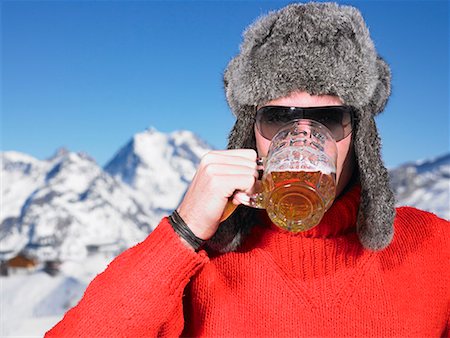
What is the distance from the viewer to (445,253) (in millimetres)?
3152

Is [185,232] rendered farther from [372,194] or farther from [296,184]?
[372,194]

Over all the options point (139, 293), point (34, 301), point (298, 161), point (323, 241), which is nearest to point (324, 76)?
point (298, 161)

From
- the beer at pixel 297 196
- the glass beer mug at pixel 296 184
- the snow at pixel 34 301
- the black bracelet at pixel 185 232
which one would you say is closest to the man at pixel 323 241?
the black bracelet at pixel 185 232

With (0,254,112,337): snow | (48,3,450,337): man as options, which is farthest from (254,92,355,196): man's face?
(0,254,112,337): snow

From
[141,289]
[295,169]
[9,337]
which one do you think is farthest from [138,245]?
[9,337]

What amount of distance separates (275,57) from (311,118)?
1.58ft

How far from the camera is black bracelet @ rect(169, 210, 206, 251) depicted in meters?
2.57

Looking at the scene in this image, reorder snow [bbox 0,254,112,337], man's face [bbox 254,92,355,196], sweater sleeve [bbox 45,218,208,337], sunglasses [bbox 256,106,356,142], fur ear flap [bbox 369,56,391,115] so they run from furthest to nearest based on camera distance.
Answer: snow [bbox 0,254,112,337] → fur ear flap [bbox 369,56,391,115] → man's face [bbox 254,92,355,196] → sunglasses [bbox 256,106,356,142] → sweater sleeve [bbox 45,218,208,337]

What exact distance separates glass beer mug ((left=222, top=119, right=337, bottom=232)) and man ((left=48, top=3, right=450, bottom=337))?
32 centimetres

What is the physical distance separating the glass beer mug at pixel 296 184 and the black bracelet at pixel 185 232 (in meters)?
0.17

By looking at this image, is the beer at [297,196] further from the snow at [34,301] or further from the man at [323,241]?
the snow at [34,301]

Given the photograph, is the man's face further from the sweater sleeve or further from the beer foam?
the sweater sleeve

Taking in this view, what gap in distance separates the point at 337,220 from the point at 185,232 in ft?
3.10

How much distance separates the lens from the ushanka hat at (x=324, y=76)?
9.85ft
